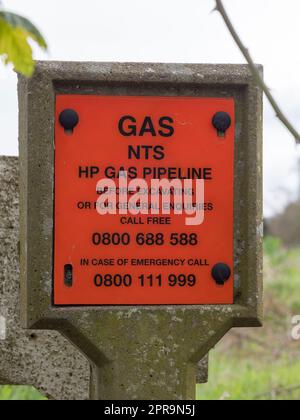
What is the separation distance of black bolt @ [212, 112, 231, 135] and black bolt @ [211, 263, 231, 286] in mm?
408

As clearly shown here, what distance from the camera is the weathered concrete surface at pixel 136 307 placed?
2541mm

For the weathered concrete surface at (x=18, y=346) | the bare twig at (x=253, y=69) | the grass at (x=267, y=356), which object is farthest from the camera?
the grass at (x=267, y=356)

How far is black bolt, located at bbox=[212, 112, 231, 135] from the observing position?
2.61 m

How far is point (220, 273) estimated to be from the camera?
2.60 metres

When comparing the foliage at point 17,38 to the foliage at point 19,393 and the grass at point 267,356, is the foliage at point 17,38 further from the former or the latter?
the foliage at point 19,393

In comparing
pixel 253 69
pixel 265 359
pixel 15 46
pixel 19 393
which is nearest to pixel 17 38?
pixel 15 46

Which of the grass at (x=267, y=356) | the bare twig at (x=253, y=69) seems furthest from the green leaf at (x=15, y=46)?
the grass at (x=267, y=356)

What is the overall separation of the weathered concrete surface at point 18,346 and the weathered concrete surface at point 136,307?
0.30 meters

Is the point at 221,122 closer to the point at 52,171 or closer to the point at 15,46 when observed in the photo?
the point at 52,171

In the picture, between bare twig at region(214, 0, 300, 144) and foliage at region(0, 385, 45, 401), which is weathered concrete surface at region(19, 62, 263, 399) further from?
foliage at region(0, 385, 45, 401)

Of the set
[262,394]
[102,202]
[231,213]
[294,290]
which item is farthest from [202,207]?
[294,290]

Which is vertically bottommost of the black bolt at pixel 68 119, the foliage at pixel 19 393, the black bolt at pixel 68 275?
the foliage at pixel 19 393

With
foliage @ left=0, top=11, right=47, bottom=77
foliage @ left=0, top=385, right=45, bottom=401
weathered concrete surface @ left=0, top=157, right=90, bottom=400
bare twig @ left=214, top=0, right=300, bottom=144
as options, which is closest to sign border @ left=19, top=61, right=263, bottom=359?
weathered concrete surface @ left=0, top=157, right=90, bottom=400

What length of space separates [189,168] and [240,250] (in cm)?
30
